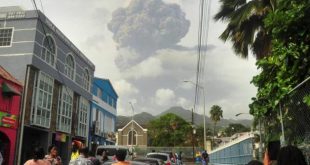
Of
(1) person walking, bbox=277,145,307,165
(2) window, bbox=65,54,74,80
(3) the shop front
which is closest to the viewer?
(1) person walking, bbox=277,145,307,165

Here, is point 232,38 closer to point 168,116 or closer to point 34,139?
point 34,139

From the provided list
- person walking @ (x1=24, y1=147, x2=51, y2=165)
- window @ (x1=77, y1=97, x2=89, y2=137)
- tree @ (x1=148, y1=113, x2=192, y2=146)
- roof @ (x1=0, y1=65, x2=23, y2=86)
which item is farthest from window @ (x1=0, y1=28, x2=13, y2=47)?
tree @ (x1=148, y1=113, x2=192, y2=146)

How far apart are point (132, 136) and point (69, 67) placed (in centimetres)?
5775

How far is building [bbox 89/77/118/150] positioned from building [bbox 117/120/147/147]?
33.4 metres

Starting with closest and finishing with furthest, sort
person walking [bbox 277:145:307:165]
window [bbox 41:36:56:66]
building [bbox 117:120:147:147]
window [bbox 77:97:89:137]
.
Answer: person walking [bbox 277:145:307:165]
window [bbox 41:36:56:66]
window [bbox 77:97:89:137]
building [bbox 117:120:147:147]

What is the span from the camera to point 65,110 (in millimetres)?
32781

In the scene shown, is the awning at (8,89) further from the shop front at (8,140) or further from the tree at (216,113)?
the tree at (216,113)

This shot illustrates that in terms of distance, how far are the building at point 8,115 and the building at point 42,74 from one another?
2.08 feet

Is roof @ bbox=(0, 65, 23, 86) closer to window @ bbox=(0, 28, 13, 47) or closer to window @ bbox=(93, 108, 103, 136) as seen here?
window @ bbox=(0, 28, 13, 47)

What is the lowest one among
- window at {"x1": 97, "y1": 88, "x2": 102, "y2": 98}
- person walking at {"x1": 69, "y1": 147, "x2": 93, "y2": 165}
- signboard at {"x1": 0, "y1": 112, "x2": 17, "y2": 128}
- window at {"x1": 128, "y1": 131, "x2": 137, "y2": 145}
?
person walking at {"x1": 69, "y1": 147, "x2": 93, "y2": 165}

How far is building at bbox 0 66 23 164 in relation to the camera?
74.5 ft

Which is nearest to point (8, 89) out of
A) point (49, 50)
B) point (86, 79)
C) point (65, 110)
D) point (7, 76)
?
point (7, 76)

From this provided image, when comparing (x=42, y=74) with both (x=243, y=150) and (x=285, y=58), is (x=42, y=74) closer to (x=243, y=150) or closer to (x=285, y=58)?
(x=243, y=150)

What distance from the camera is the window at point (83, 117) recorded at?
37206mm
